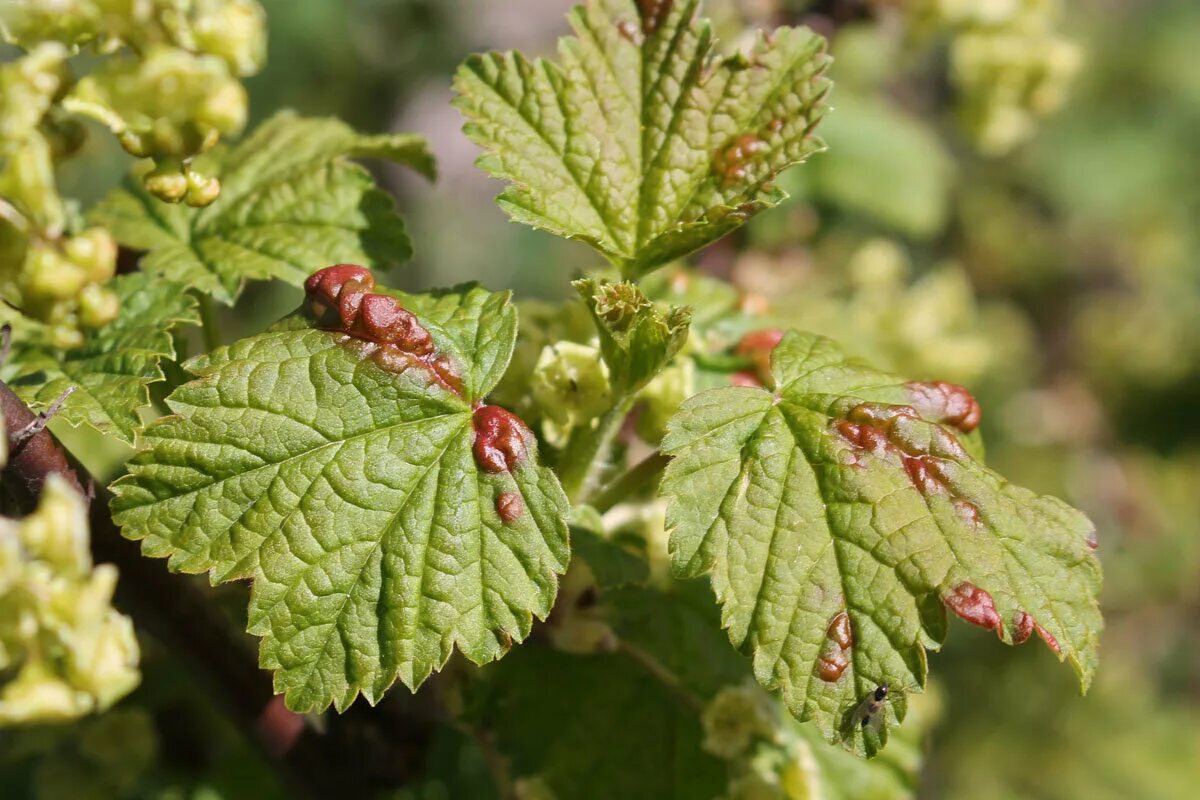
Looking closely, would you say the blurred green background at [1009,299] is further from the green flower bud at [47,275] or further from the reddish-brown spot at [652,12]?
the green flower bud at [47,275]

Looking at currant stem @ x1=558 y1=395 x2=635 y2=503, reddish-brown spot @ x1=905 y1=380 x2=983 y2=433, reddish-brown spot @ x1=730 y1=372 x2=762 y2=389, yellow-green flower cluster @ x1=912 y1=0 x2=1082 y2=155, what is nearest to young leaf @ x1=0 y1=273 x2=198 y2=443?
currant stem @ x1=558 y1=395 x2=635 y2=503

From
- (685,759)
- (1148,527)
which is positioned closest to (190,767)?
(685,759)

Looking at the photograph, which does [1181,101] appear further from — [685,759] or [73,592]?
[73,592]

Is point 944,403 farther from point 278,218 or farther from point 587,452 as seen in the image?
point 278,218

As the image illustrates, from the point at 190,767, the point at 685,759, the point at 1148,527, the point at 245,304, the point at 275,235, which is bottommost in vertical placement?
the point at 1148,527

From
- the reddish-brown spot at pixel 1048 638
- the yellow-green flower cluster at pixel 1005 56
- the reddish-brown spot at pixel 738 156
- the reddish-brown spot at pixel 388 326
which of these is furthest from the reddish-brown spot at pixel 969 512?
the yellow-green flower cluster at pixel 1005 56

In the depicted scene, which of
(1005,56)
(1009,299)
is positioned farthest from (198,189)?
(1009,299)
